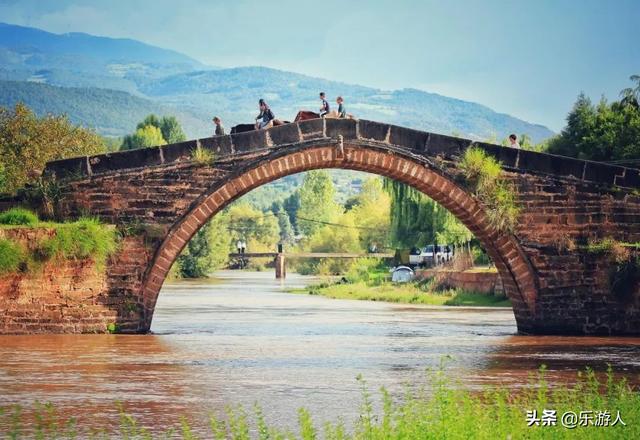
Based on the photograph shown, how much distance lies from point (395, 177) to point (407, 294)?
1830 centimetres

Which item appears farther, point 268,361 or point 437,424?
point 268,361

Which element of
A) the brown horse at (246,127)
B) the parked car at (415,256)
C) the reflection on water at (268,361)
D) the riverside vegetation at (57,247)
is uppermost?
the brown horse at (246,127)

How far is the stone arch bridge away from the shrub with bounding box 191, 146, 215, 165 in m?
0.07

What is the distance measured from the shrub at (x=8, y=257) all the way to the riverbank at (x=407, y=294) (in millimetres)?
17720

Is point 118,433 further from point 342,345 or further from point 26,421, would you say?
point 342,345

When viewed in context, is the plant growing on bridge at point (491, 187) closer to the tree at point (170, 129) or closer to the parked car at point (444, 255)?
the parked car at point (444, 255)

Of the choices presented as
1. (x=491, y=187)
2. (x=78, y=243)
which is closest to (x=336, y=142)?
(x=491, y=187)

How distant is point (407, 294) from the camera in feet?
142

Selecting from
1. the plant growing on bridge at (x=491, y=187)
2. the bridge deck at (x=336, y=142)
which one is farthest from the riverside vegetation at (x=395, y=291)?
the plant growing on bridge at (x=491, y=187)

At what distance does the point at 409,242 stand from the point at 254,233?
90.8m

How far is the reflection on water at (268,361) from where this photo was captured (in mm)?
15402

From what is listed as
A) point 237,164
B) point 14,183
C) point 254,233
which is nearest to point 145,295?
point 237,164

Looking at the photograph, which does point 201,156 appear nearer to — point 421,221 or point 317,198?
point 421,221

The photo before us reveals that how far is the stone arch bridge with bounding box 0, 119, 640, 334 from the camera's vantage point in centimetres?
2369
